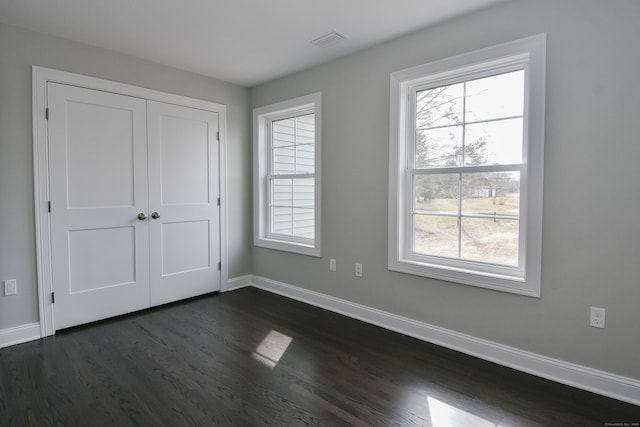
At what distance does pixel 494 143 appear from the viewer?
2.48 meters

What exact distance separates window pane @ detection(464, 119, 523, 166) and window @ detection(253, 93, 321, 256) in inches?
59.3

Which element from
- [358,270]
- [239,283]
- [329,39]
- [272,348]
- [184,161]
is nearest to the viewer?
[272,348]

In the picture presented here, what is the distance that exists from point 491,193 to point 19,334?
12.4 feet

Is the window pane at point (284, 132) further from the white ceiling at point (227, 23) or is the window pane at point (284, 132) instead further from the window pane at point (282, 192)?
the white ceiling at point (227, 23)

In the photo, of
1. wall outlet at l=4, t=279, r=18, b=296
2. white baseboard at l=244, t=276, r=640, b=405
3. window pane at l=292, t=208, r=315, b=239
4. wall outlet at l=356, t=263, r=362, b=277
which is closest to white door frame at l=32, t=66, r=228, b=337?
wall outlet at l=4, t=279, r=18, b=296

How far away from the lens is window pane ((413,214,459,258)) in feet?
8.93

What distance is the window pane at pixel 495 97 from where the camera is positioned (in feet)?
7.82

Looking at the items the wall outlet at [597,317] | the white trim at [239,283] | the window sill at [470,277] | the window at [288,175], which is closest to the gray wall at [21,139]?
the window at [288,175]

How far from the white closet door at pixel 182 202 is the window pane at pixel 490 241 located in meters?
2.71

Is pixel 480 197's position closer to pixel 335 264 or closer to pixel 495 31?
pixel 495 31

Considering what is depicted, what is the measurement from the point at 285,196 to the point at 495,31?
258 centimetres

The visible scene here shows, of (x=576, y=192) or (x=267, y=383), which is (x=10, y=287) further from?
(x=576, y=192)

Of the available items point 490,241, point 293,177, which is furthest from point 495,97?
point 293,177

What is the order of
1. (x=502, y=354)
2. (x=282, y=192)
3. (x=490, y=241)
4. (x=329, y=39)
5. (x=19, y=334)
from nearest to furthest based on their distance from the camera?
1. (x=502, y=354)
2. (x=490, y=241)
3. (x=19, y=334)
4. (x=329, y=39)
5. (x=282, y=192)
